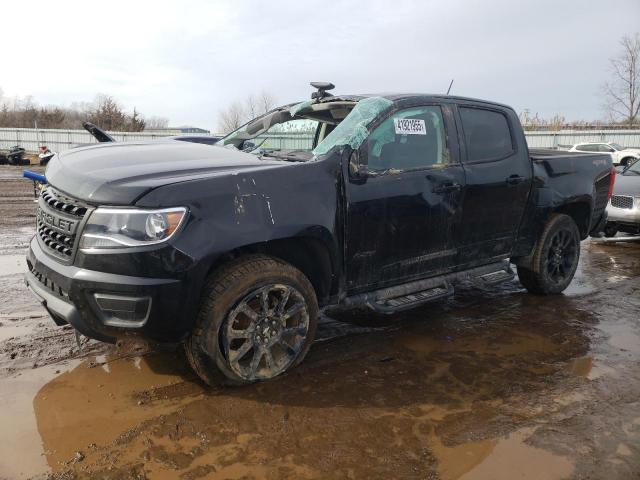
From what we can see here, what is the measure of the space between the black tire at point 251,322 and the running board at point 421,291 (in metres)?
0.49

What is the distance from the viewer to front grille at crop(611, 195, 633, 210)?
8.17 metres

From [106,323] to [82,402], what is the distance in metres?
0.60

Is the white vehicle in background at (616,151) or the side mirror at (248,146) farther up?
the white vehicle in background at (616,151)

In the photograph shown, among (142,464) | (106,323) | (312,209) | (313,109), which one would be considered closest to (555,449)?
(312,209)

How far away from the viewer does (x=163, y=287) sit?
2633 mm

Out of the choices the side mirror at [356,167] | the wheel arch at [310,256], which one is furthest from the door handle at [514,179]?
the wheel arch at [310,256]

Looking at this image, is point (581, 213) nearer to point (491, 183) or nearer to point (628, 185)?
point (491, 183)

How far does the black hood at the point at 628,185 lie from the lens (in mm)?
8211

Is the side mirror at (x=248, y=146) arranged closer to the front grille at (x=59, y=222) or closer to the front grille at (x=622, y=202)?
the front grille at (x=59, y=222)

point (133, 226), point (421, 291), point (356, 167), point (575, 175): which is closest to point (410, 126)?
point (356, 167)

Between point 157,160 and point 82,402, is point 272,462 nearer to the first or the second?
point 82,402

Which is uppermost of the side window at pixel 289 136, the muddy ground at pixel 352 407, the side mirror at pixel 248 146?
the side window at pixel 289 136

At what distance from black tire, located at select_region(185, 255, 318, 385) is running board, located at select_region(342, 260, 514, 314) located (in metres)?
0.49

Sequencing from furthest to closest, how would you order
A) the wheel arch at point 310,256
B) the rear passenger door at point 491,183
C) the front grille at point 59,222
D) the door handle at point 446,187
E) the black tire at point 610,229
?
the black tire at point 610,229 < the rear passenger door at point 491,183 < the door handle at point 446,187 < the wheel arch at point 310,256 < the front grille at point 59,222
